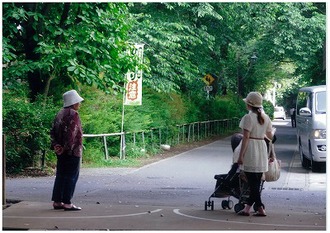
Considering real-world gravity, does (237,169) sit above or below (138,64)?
below

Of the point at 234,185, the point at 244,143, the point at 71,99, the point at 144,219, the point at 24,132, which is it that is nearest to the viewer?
the point at 144,219

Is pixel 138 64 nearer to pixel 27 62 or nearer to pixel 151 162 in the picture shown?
pixel 27 62

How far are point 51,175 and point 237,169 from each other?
824 centimetres

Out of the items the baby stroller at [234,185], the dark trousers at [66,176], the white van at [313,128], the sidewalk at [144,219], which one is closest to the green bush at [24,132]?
the white van at [313,128]

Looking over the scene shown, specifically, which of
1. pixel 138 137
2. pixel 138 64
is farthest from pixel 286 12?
pixel 138 64

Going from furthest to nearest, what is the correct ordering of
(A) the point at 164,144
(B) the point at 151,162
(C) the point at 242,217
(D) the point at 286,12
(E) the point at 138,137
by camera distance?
(D) the point at 286,12 → (A) the point at 164,144 → (E) the point at 138,137 → (B) the point at 151,162 → (C) the point at 242,217

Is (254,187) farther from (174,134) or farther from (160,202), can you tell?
(174,134)

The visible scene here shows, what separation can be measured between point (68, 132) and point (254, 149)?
256 cm

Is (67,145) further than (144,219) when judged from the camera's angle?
Yes

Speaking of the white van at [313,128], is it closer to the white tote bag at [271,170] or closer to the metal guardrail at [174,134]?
the metal guardrail at [174,134]

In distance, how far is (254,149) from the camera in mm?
11117

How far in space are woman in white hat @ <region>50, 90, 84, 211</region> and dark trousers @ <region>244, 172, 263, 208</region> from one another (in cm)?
239

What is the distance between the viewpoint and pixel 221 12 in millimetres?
34594

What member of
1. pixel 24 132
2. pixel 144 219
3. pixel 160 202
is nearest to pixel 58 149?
pixel 144 219
